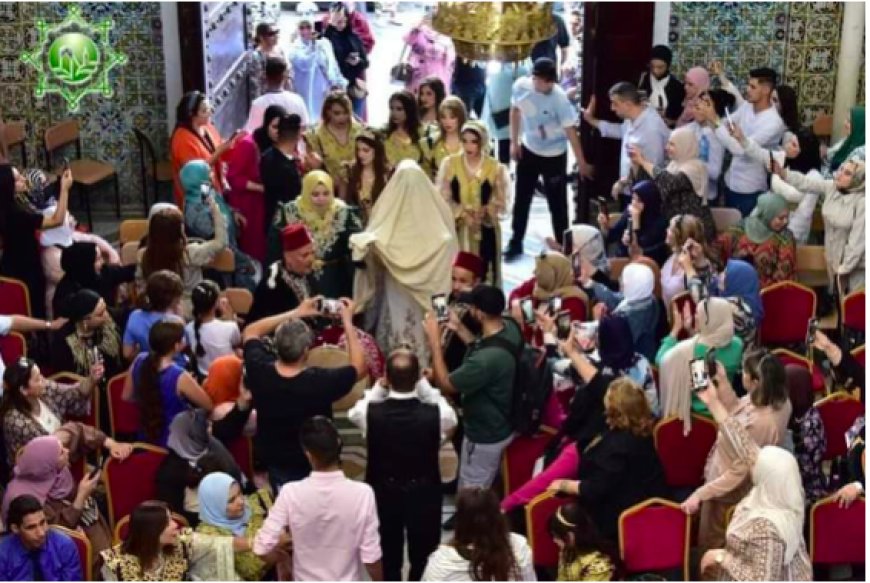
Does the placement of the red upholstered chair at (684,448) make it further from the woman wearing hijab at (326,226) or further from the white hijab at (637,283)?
the woman wearing hijab at (326,226)

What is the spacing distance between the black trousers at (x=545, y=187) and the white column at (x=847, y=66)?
2078 millimetres

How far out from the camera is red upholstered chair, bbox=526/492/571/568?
6.27 metres

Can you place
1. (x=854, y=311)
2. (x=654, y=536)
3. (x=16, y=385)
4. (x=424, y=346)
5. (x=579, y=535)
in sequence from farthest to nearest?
1. (x=854, y=311)
2. (x=424, y=346)
3. (x=16, y=385)
4. (x=654, y=536)
5. (x=579, y=535)

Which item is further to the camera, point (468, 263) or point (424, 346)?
point (424, 346)

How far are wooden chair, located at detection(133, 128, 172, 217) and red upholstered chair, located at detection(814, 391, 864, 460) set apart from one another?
583 cm

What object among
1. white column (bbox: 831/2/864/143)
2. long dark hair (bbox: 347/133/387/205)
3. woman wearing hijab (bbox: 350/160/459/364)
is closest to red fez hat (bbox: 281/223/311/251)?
woman wearing hijab (bbox: 350/160/459/364)

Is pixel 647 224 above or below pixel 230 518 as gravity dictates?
above

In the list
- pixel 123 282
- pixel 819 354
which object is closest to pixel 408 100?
pixel 123 282

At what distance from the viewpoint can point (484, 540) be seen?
5.46m

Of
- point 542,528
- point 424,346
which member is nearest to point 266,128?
point 424,346

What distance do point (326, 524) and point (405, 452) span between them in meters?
0.56

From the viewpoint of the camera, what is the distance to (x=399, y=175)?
7973mm

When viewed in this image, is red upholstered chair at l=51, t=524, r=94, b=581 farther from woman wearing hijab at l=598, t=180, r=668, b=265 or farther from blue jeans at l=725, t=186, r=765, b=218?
blue jeans at l=725, t=186, r=765, b=218

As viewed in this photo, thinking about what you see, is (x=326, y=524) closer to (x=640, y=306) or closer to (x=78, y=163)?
(x=640, y=306)
